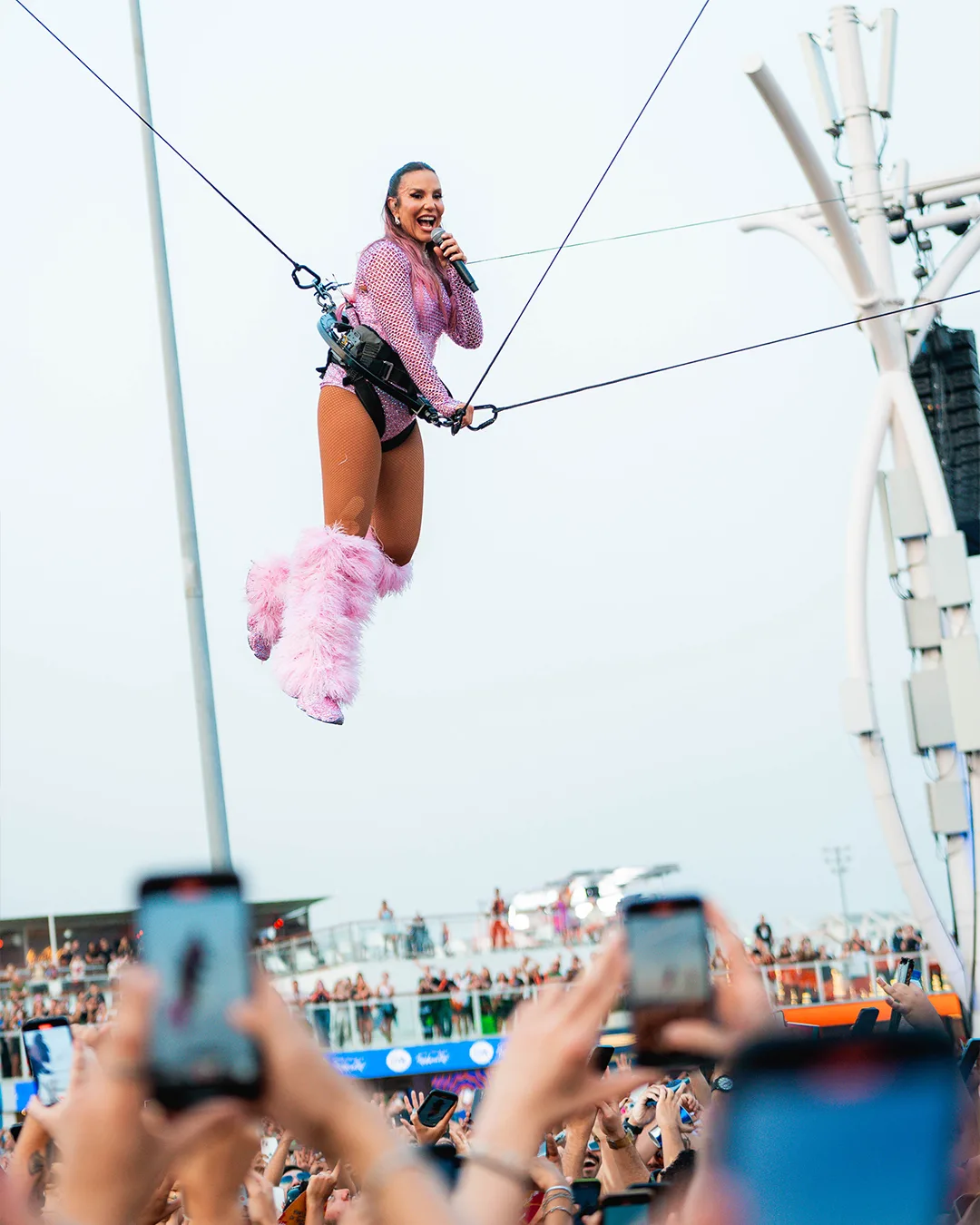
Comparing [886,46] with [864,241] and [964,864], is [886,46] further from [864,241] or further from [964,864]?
[964,864]

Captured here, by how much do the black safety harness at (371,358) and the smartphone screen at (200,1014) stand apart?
10.6 feet

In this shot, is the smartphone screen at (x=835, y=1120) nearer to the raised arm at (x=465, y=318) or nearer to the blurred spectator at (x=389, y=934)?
the raised arm at (x=465, y=318)

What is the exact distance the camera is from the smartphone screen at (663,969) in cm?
162

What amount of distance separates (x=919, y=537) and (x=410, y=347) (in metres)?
8.28

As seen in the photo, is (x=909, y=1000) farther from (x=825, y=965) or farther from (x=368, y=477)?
(x=825, y=965)

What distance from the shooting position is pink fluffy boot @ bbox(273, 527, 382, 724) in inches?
171

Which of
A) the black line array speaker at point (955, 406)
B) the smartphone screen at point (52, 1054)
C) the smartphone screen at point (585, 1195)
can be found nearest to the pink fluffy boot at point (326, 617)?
the smartphone screen at point (585, 1195)

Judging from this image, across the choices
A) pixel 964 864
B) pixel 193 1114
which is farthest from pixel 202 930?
pixel 964 864

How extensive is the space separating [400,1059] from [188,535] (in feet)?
33.0

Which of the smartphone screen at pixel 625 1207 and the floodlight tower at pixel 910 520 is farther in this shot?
the floodlight tower at pixel 910 520

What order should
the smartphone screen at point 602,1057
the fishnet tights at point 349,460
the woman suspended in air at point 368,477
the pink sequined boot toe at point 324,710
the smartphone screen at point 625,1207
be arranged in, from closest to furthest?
the smartphone screen at point 602,1057
the smartphone screen at point 625,1207
the pink sequined boot toe at point 324,710
the woman suspended in air at point 368,477
the fishnet tights at point 349,460

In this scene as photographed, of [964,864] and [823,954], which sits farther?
[823,954]

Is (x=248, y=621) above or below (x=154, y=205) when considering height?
below

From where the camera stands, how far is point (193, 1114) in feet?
4.32
